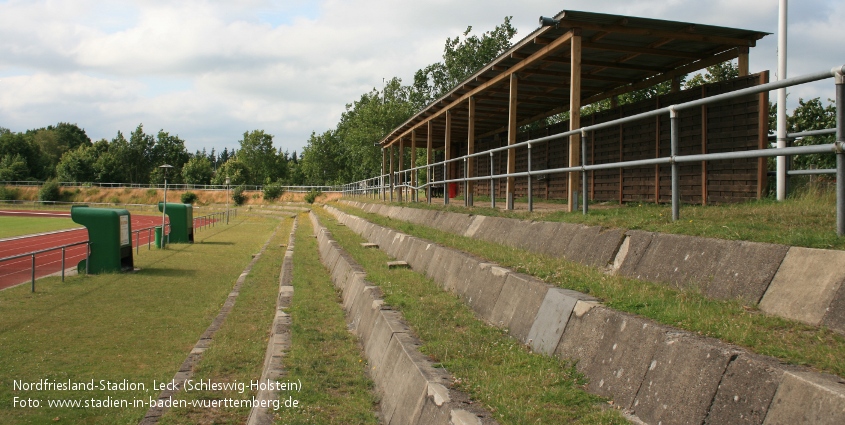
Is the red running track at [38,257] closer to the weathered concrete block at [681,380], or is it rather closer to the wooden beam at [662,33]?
the wooden beam at [662,33]

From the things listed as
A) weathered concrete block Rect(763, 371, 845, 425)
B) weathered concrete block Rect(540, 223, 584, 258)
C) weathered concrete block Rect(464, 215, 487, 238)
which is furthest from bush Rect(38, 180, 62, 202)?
weathered concrete block Rect(763, 371, 845, 425)

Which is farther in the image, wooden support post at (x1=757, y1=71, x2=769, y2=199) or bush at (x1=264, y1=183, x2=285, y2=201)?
bush at (x1=264, y1=183, x2=285, y2=201)

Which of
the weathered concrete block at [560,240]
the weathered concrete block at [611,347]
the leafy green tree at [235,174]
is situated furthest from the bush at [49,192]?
the weathered concrete block at [611,347]

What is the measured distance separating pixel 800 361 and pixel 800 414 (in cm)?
36

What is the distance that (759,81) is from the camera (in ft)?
25.0

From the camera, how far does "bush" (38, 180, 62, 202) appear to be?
73.8 metres

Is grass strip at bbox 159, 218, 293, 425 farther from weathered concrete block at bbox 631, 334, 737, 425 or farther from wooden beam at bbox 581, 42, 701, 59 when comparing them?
wooden beam at bbox 581, 42, 701, 59

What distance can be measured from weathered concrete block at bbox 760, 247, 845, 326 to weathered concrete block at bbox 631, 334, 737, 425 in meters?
0.61

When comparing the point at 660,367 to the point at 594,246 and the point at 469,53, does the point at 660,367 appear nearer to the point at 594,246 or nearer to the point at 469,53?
the point at 594,246

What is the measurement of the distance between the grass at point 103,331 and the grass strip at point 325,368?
5.39ft

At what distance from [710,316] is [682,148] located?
22.9ft

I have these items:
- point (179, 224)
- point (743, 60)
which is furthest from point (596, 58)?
point (179, 224)

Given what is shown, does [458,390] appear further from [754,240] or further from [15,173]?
[15,173]

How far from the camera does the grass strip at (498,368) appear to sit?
299 centimetres
